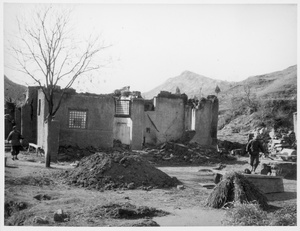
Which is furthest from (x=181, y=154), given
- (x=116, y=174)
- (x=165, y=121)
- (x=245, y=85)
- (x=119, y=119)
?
(x=245, y=85)

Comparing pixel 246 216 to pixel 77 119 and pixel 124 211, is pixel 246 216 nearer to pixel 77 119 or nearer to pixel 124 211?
pixel 124 211

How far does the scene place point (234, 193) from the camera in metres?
8.27

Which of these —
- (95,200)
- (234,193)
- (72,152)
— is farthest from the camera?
(72,152)

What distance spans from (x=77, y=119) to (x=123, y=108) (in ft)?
15.4

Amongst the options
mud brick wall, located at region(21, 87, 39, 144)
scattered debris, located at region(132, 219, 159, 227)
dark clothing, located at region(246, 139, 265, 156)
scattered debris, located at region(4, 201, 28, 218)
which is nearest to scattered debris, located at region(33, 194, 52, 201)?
scattered debris, located at region(4, 201, 28, 218)

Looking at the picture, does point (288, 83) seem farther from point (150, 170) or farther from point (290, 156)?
point (150, 170)

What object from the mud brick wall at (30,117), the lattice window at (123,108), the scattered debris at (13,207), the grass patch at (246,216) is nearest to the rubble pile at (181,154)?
the lattice window at (123,108)

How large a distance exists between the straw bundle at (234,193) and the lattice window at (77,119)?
10083mm

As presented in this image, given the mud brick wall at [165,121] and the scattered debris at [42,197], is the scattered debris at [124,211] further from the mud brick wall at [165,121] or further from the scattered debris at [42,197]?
the mud brick wall at [165,121]

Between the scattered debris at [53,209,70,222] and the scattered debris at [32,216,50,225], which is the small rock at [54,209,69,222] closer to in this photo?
the scattered debris at [53,209,70,222]

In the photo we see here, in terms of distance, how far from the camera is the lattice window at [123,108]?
21328mm

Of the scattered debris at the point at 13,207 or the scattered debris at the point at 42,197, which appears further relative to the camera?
the scattered debris at the point at 42,197

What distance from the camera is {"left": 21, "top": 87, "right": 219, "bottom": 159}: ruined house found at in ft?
56.1

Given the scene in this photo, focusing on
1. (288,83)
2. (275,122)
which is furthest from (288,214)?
(288,83)
